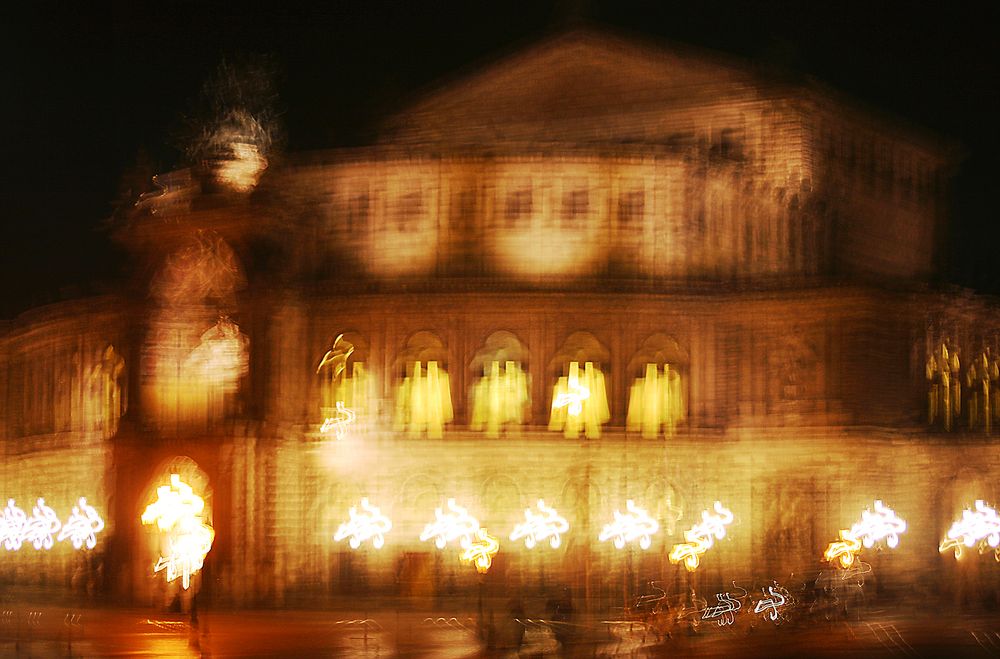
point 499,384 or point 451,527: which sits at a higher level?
point 499,384

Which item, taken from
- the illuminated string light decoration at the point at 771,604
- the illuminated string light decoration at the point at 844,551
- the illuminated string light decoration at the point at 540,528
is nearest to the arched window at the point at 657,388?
the illuminated string light decoration at the point at 540,528

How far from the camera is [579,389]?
184 ft

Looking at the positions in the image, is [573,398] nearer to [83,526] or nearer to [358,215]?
[358,215]

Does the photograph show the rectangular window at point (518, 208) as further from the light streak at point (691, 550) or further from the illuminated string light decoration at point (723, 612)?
the illuminated string light decoration at point (723, 612)

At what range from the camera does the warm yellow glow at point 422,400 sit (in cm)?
5638

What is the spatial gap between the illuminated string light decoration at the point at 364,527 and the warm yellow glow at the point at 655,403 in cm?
963

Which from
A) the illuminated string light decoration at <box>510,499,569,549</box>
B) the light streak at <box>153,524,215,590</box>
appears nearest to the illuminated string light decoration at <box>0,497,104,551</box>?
the light streak at <box>153,524,215,590</box>

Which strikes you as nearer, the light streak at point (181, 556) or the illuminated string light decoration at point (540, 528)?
the light streak at point (181, 556)

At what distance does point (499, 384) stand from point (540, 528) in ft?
17.9

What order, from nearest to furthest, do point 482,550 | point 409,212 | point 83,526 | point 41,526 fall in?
1. point 482,550
2. point 409,212
3. point 83,526
4. point 41,526

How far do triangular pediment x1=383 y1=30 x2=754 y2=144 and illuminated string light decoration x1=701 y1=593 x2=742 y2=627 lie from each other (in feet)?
81.2

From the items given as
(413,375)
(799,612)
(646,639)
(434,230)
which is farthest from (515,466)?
(646,639)

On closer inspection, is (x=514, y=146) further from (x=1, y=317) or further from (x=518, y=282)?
(x=1, y=317)

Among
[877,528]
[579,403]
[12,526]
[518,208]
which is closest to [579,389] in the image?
[579,403]
